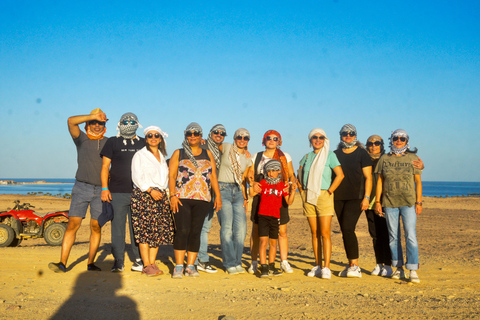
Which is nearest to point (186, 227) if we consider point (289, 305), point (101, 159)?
point (101, 159)

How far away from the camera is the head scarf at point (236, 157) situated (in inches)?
252

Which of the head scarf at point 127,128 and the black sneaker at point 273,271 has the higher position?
the head scarf at point 127,128

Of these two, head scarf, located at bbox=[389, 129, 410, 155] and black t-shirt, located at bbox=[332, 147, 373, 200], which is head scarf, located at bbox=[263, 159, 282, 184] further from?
head scarf, located at bbox=[389, 129, 410, 155]

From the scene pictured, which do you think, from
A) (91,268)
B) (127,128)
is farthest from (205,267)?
(127,128)

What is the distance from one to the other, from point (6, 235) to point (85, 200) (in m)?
4.87

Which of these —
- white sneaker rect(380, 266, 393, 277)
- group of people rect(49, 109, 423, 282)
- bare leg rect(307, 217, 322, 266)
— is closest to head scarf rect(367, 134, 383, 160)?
group of people rect(49, 109, 423, 282)

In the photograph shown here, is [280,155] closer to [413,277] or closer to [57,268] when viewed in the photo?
[413,277]

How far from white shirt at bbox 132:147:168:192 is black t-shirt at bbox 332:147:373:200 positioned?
8.73 ft

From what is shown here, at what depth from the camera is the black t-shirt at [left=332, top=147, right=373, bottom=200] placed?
6251 mm

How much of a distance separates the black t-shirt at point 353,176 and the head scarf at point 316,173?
306 mm

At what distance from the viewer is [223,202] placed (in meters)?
6.40

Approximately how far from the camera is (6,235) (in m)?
9.59

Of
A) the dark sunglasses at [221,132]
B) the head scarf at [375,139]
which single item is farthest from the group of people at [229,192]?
the head scarf at [375,139]

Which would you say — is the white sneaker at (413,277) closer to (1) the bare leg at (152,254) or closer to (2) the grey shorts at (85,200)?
(1) the bare leg at (152,254)
